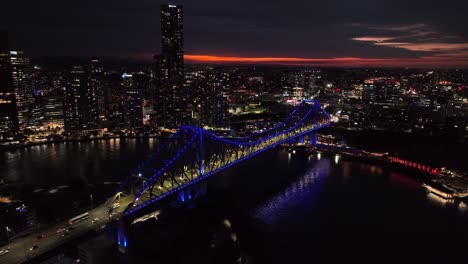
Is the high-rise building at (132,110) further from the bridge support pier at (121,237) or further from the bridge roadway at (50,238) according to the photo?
the bridge support pier at (121,237)

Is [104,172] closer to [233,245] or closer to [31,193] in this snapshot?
[31,193]

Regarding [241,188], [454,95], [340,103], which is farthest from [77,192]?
[454,95]

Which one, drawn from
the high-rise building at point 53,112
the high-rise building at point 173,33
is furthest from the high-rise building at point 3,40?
the high-rise building at point 173,33

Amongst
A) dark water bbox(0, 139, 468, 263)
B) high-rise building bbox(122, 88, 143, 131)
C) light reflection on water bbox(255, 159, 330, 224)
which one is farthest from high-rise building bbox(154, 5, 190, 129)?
light reflection on water bbox(255, 159, 330, 224)

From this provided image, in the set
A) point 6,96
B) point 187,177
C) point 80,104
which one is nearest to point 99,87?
point 80,104

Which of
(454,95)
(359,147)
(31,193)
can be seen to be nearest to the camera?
(31,193)

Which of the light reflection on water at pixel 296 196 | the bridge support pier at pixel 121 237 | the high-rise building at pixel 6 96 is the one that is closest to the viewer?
the bridge support pier at pixel 121 237

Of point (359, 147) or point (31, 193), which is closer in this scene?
point (31, 193)
